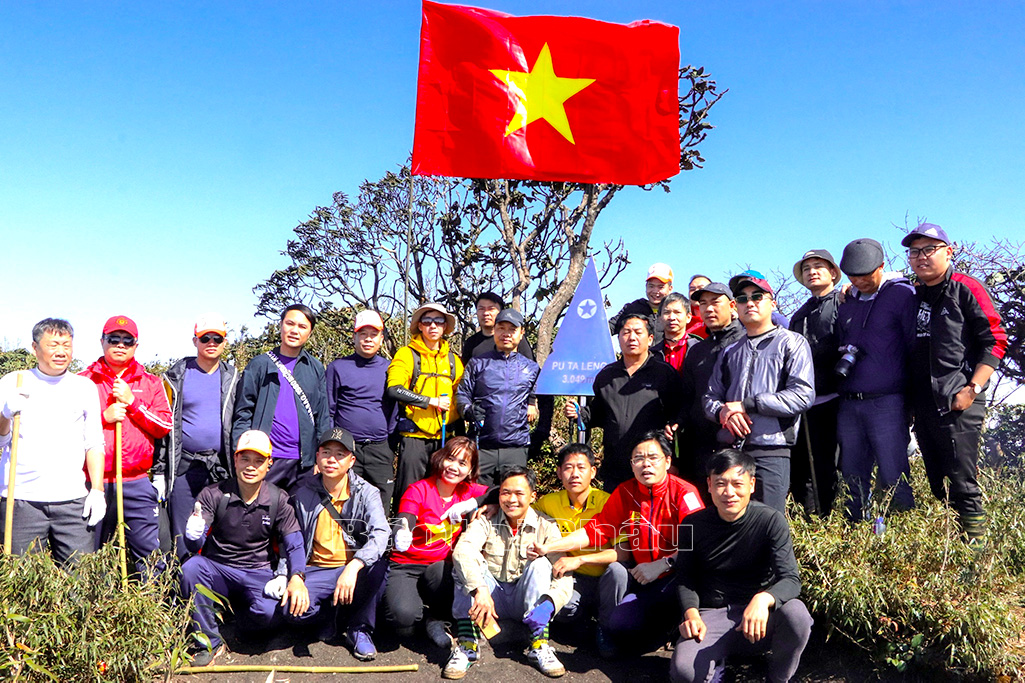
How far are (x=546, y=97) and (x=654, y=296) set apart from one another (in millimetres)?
2506

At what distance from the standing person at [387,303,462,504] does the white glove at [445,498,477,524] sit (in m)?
0.66

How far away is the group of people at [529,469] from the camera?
14.9ft

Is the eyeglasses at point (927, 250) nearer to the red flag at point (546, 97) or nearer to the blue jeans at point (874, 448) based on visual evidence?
the blue jeans at point (874, 448)

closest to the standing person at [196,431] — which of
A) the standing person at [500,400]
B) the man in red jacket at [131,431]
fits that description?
the man in red jacket at [131,431]

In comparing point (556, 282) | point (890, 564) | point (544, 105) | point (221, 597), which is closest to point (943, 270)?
point (890, 564)

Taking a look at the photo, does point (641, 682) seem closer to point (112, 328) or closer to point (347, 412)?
point (347, 412)

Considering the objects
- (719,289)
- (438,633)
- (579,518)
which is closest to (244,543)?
(438,633)

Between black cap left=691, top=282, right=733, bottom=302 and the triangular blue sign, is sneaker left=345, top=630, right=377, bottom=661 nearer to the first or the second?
the triangular blue sign

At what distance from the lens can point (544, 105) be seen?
7.61 meters

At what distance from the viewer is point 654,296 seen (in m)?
6.51

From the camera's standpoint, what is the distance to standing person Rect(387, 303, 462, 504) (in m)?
5.78

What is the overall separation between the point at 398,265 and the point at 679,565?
49.4 ft

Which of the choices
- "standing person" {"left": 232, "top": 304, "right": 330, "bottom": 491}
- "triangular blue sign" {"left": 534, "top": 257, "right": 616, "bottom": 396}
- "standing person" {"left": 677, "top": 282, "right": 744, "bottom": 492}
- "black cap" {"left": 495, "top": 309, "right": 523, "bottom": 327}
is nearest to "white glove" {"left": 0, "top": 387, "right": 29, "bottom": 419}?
"standing person" {"left": 232, "top": 304, "right": 330, "bottom": 491}

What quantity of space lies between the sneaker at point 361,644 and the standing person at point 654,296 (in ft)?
10.3
